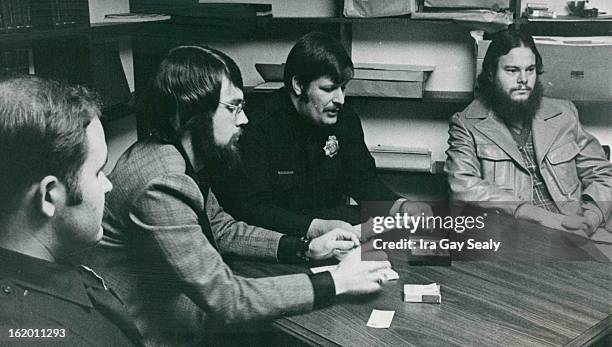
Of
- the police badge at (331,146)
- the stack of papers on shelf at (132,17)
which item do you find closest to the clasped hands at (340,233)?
the police badge at (331,146)

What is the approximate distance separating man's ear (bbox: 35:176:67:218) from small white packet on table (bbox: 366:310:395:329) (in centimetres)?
60

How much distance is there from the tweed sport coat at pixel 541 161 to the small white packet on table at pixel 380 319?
0.93 metres

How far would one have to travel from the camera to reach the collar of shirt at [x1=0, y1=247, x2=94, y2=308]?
1035mm

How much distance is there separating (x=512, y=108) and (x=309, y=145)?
27.8 inches

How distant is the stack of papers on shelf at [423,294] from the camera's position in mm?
1303

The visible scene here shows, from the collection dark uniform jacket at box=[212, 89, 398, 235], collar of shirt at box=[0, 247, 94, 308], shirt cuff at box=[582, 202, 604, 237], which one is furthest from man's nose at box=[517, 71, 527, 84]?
collar of shirt at box=[0, 247, 94, 308]

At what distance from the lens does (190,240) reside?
131 centimetres

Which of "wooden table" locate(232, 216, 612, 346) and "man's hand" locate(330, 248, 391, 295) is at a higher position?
"man's hand" locate(330, 248, 391, 295)

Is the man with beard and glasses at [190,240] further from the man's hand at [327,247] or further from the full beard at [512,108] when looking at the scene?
the full beard at [512,108]

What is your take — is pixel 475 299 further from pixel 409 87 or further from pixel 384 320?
pixel 409 87

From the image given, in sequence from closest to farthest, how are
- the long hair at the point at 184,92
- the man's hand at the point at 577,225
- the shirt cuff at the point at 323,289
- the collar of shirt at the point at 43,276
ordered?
the collar of shirt at the point at 43,276 < the shirt cuff at the point at 323,289 < the long hair at the point at 184,92 < the man's hand at the point at 577,225

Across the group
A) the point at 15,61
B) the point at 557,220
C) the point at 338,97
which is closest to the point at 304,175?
the point at 338,97

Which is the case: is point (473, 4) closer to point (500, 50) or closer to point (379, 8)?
point (500, 50)

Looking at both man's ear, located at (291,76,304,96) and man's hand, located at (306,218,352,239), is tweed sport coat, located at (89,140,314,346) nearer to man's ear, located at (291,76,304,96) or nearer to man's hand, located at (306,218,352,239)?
man's hand, located at (306,218,352,239)
